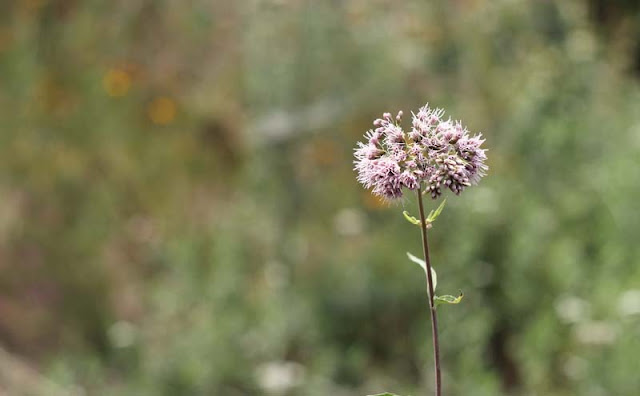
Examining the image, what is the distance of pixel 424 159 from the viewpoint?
37.4 inches

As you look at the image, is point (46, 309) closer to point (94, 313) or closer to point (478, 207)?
point (94, 313)

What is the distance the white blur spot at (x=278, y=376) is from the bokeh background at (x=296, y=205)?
0.01 m

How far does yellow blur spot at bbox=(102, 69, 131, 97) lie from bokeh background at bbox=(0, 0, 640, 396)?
0.02 m

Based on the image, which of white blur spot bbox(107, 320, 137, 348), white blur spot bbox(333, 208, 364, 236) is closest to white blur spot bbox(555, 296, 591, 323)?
white blur spot bbox(333, 208, 364, 236)

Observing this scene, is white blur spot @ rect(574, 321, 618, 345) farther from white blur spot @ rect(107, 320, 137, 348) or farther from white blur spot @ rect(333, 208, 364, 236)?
white blur spot @ rect(107, 320, 137, 348)

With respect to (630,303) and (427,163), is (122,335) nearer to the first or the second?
(630,303)

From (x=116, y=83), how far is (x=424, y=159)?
379cm

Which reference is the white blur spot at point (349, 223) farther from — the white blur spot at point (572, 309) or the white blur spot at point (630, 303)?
the white blur spot at point (630, 303)

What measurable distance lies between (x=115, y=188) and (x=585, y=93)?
2504mm

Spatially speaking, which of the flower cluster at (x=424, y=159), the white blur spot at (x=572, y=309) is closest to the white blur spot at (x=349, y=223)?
the white blur spot at (x=572, y=309)

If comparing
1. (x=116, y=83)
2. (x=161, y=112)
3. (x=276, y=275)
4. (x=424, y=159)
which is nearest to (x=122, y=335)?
(x=276, y=275)

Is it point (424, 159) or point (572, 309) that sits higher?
point (572, 309)

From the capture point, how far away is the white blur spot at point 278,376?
10.5 feet

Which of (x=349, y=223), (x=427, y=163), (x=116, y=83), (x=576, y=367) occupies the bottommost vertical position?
(x=427, y=163)
